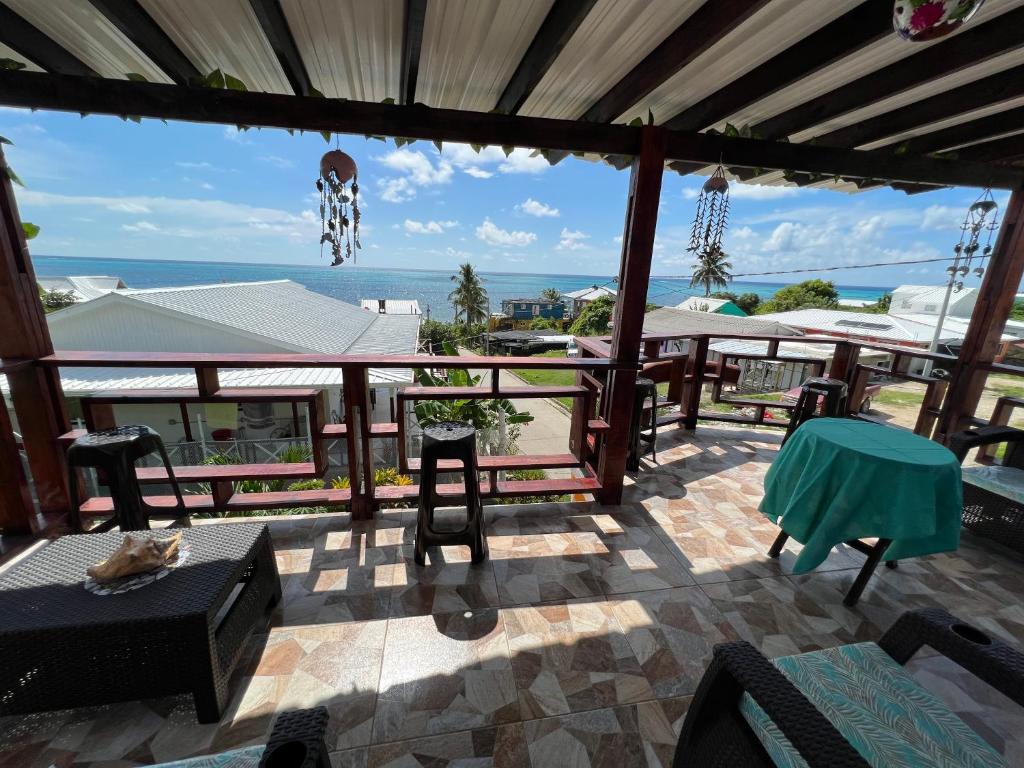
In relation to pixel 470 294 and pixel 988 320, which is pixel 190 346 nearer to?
pixel 988 320

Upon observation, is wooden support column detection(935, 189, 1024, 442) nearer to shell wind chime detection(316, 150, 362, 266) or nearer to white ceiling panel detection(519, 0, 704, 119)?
white ceiling panel detection(519, 0, 704, 119)

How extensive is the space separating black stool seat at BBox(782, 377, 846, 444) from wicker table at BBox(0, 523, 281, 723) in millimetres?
4471

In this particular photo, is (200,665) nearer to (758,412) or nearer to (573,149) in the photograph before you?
(573,149)

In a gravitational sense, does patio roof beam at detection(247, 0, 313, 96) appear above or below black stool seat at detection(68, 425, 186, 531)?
above

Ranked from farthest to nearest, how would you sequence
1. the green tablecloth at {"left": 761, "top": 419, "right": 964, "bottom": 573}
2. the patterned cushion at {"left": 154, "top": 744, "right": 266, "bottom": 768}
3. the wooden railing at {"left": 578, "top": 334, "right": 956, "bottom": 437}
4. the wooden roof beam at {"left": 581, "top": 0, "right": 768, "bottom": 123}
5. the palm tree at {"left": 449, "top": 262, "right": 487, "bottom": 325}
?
the palm tree at {"left": 449, "top": 262, "right": 487, "bottom": 325} → the wooden railing at {"left": 578, "top": 334, "right": 956, "bottom": 437} → the green tablecloth at {"left": 761, "top": 419, "right": 964, "bottom": 573} → the wooden roof beam at {"left": 581, "top": 0, "right": 768, "bottom": 123} → the patterned cushion at {"left": 154, "top": 744, "right": 266, "bottom": 768}

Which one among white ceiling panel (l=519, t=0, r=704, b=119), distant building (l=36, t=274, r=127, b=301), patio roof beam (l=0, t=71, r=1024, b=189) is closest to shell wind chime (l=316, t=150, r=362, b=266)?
patio roof beam (l=0, t=71, r=1024, b=189)

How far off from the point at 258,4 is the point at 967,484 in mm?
4751

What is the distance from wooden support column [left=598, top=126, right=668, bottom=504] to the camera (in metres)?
2.50

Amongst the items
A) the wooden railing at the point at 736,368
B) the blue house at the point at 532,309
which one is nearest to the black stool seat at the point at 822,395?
the wooden railing at the point at 736,368

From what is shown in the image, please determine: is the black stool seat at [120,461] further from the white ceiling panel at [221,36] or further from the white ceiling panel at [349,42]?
the white ceiling panel at [349,42]

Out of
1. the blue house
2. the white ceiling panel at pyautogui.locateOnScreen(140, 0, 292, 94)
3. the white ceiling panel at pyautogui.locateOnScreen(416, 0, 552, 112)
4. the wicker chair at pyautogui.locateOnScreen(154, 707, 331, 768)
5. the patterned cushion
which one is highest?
the white ceiling panel at pyautogui.locateOnScreen(416, 0, 552, 112)

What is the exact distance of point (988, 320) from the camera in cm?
359

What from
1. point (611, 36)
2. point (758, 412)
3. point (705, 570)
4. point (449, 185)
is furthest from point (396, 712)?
point (449, 185)

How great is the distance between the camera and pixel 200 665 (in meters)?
1.41
